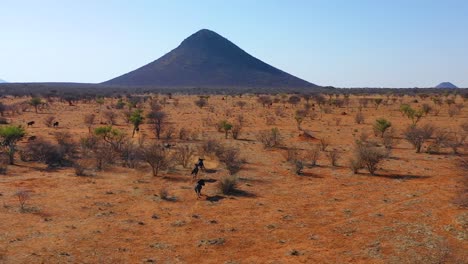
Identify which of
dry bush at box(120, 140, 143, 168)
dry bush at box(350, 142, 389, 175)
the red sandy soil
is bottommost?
the red sandy soil

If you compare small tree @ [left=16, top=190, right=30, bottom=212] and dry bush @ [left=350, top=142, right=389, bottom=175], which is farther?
dry bush @ [left=350, top=142, right=389, bottom=175]

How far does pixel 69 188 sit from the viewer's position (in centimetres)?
1611

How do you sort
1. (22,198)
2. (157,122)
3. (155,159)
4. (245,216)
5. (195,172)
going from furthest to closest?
(157,122) < (155,159) < (195,172) < (22,198) < (245,216)

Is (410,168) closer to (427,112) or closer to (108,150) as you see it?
(108,150)

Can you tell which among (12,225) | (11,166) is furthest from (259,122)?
(12,225)

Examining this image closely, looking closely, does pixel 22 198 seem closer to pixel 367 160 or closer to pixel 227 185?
pixel 227 185

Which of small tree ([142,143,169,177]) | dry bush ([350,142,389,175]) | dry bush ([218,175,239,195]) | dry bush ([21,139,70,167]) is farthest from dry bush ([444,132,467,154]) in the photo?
dry bush ([21,139,70,167])

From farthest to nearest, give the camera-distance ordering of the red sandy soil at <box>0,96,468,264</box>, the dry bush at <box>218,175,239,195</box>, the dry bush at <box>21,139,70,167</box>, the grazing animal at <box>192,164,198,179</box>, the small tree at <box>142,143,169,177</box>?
1. the dry bush at <box>21,139,70,167</box>
2. the small tree at <box>142,143,169,177</box>
3. the grazing animal at <box>192,164,198,179</box>
4. the dry bush at <box>218,175,239,195</box>
5. the red sandy soil at <box>0,96,468,264</box>

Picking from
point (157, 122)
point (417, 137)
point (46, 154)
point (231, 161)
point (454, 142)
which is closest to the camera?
point (231, 161)

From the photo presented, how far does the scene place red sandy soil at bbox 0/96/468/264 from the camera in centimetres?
1030

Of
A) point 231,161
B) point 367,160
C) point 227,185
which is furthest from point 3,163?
point 367,160

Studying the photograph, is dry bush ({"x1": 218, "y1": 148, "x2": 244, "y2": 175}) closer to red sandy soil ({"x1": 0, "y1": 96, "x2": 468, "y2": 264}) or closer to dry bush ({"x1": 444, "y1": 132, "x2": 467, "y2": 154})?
red sandy soil ({"x1": 0, "y1": 96, "x2": 468, "y2": 264})

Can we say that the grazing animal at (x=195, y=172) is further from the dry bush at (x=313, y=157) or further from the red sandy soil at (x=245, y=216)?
the dry bush at (x=313, y=157)

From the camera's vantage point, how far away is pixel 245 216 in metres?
13.1
